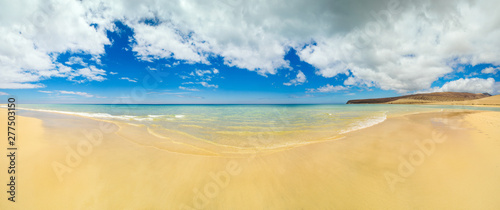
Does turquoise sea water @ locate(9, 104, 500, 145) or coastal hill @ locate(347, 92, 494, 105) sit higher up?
coastal hill @ locate(347, 92, 494, 105)

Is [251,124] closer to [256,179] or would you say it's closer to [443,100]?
[256,179]

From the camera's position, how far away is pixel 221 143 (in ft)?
24.8

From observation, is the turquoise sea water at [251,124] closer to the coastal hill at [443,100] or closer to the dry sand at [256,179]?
the dry sand at [256,179]

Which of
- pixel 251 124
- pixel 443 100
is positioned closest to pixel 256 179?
pixel 251 124

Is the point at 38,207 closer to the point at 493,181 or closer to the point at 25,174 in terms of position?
the point at 25,174

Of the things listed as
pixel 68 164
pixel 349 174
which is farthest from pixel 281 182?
pixel 68 164

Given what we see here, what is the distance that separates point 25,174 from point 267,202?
5.65 metres

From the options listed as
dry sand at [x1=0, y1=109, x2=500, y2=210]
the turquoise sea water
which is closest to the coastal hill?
the turquoise sea water

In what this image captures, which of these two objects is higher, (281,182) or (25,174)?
(25,174)

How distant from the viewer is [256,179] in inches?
160

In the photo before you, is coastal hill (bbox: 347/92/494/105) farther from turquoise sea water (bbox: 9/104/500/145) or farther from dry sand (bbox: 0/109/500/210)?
dry sand (bbox: 0/109/500/210)

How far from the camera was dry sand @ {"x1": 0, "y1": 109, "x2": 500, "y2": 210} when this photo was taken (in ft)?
10.3

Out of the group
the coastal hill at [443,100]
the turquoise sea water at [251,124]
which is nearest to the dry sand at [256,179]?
the turquoise sea water at [251,124]

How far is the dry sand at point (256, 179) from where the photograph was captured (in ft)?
10.3
